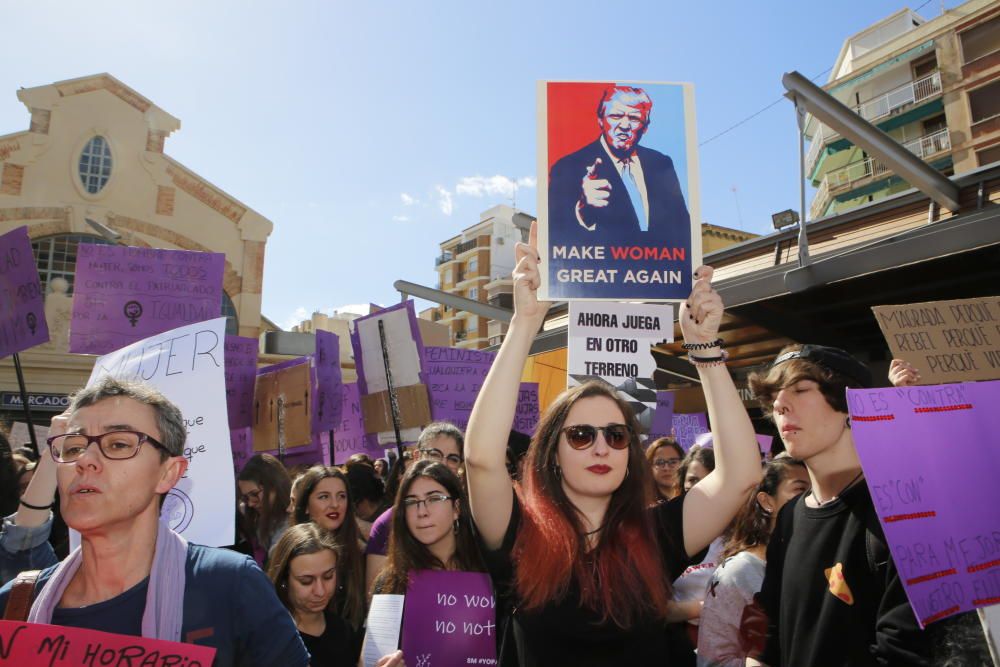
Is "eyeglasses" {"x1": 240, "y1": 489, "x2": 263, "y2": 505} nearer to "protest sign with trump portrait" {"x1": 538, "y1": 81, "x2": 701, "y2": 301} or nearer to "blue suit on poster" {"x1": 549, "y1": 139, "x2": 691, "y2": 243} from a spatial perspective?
"protest sign with trump portrait" {"x1": 538, "y1": 81, "x2": 701, "y2": 301}

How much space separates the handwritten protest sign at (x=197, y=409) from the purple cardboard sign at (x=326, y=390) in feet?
12.3

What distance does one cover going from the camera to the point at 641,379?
4.96 m

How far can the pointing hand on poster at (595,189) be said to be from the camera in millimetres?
3143

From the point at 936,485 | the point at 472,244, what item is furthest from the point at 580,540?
the point at 472,244

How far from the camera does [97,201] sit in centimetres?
1886

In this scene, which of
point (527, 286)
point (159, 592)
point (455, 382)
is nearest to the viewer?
point (159, 592)

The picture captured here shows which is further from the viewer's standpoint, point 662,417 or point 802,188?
point 802,188

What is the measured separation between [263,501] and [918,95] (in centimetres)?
3578

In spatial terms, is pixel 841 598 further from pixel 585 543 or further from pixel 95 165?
pixel 95 165

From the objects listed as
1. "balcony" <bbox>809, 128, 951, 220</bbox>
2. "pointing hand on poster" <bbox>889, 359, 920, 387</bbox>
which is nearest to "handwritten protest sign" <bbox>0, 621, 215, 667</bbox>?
"pointing hand on poster" <bbox>889, 359, 920, 387</bbox>

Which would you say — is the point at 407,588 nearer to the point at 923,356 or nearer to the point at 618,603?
the point at 618,603

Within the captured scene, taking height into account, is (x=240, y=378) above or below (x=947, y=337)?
above

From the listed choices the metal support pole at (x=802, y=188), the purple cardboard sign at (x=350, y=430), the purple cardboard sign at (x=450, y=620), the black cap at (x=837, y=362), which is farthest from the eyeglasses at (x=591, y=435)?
the purple cardboard sign at (x=350, y=430)

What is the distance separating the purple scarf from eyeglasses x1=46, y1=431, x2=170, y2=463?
0.77 ft
